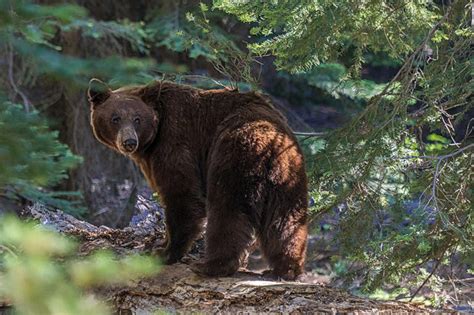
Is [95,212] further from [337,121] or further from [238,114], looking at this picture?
[238,114]

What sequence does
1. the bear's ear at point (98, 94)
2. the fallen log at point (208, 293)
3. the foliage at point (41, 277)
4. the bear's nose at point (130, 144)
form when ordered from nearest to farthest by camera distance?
the foliage at point (41, 277), the fallen log at point (208, 293), the bear's nose at point (130, 144), the bear's ear at point (98, 94)

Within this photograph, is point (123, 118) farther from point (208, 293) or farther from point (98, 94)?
point (208, 293)

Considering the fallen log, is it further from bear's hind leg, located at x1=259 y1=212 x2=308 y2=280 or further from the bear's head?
the bear's head

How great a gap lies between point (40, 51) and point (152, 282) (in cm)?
343

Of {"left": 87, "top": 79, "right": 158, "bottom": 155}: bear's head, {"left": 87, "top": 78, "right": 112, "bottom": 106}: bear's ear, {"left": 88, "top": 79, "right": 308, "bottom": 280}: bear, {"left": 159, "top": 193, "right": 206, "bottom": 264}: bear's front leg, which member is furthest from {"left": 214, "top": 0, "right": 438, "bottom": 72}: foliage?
Result: {"left": 159, "top": 193, "right": 206, "bottom": 264}: bear's front leg

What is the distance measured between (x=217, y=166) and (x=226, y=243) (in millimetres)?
593

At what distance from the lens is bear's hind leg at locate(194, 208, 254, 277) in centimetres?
543

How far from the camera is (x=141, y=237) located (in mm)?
6336

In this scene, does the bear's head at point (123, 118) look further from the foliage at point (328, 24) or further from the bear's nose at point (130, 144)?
the foliage at point (328, 24)

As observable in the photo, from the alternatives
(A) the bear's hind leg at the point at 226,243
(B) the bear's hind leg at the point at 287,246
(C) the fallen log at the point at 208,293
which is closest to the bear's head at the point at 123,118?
(C) the fallen log at the point at 208,293

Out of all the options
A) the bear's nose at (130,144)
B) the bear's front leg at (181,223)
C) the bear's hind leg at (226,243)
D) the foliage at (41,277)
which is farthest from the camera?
the bear's nose at (130,144)

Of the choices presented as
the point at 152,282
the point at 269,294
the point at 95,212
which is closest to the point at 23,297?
the point at 269,294

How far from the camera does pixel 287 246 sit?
547cm

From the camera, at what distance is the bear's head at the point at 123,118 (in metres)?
6.05
